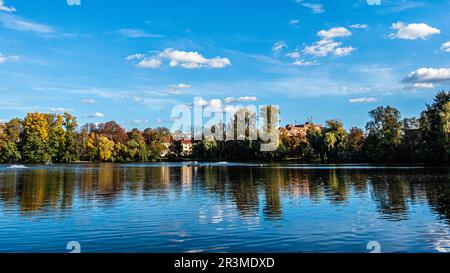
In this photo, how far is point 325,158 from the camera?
4279 inches

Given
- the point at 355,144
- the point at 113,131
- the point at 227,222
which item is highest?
the point at 113,131

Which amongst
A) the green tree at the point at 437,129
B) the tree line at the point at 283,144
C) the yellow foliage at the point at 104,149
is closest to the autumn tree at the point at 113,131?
the tree line at the point at 283,144

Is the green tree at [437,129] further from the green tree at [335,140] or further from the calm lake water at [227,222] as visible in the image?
the calm lake water at [227,222]

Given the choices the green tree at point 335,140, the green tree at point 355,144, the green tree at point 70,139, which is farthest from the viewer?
the green tree at point 70,139

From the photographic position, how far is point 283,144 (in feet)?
393

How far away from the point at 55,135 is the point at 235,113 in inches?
1922

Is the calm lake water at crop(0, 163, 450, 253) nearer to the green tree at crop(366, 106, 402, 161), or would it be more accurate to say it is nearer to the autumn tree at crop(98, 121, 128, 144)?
the green tree at crop(366, 106, 402, 161)

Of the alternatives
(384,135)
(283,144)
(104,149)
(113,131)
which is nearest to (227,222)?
(384,135)

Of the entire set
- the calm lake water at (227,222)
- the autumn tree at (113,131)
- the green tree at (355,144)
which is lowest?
the calm lake water at (227,222)

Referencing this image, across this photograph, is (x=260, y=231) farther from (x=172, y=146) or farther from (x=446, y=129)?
(x=172, y=146)

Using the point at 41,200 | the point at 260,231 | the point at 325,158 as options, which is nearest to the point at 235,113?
the point at 325,158

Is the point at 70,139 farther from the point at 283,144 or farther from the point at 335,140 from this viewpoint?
the point at 335,140

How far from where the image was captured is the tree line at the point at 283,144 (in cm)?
8475

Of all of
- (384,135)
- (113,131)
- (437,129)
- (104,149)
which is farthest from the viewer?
(113,131)
